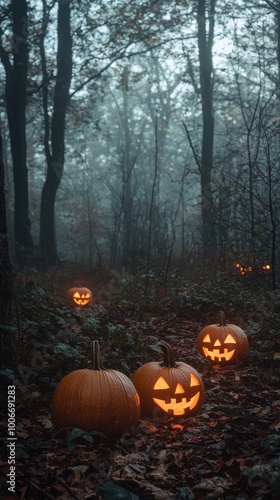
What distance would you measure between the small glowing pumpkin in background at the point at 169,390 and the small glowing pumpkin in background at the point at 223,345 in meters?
1.60

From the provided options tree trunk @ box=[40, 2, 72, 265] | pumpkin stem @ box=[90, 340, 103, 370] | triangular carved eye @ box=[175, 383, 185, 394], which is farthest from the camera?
tree trunk @ box=[40, 2, 72, 265]

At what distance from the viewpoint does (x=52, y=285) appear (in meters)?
11.6

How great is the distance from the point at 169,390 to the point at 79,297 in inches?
255

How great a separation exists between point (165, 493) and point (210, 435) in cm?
112

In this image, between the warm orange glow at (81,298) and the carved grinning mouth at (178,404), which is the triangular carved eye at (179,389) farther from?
the warm orange glow at (81,298)

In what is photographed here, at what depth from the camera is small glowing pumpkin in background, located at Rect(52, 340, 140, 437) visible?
383 centimetres

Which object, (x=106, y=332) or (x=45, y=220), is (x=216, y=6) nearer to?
(x=45, y=220)

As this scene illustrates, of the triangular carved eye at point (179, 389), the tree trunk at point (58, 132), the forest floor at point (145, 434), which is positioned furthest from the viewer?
the tree trunk at point (58, 132)

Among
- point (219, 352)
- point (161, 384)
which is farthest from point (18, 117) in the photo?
point (161, 384)

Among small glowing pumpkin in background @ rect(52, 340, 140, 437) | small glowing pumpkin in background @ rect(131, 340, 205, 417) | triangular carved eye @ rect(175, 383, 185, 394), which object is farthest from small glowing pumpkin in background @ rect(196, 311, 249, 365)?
small glowing pumpkin in background @ rect(52, 340, 140, 437)

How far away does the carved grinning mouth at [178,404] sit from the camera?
4465 millimetres

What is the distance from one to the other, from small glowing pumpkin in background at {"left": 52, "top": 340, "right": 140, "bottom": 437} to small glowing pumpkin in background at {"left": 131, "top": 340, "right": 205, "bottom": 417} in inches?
18.9

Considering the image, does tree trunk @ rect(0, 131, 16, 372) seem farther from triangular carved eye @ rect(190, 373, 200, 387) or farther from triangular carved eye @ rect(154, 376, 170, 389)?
triangular carved eye @ rect(190, 373, 200, 387)

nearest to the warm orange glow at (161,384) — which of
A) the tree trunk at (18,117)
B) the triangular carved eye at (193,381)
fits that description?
the triangular carved eye at (193,381)
